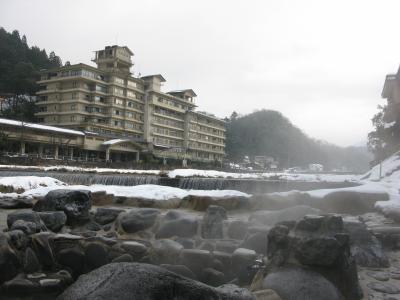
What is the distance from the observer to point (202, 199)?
34.3 ft

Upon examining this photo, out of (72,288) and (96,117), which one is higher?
(96,117)

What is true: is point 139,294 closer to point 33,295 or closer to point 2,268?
point 33,295

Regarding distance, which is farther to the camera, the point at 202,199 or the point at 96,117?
the point at 96,117

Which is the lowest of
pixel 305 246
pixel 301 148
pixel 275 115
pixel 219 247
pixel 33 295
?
pixel 33 295

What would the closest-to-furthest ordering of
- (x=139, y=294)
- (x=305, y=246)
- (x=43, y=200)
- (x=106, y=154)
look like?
1. (x=139, y=294)
2. (x=305, y=246)
3. (x=43, y=200)
4. (x=106, y=154)

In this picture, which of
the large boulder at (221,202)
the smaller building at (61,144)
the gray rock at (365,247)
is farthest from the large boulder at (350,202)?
the smaller building at (61,144)

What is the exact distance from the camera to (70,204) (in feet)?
29.9

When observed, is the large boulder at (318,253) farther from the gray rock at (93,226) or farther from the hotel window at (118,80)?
the hotel window at (118,80)

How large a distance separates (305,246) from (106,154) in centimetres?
5031

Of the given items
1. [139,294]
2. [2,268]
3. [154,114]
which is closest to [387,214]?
[139,294]

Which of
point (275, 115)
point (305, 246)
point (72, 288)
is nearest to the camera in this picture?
point (72, 288)

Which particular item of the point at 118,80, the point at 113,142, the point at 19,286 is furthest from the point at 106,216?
the point at 118,80

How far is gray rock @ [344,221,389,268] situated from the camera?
5.64m

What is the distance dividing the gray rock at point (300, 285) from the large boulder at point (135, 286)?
1.11 meters
